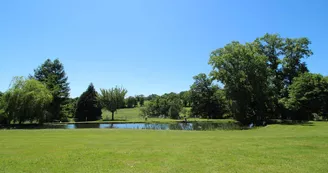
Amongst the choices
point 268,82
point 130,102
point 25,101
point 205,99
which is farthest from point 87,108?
point 130,102

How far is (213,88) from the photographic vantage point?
67.9m

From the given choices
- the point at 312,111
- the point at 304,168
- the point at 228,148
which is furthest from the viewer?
the point at 312,111

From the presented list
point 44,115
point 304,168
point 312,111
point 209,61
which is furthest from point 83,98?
point 304,168

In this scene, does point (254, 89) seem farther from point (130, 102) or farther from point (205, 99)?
point (130, 102)

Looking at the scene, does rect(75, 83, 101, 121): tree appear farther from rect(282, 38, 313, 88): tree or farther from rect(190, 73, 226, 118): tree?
rect(282, 38, 313, 88): tree

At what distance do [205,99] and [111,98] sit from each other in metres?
24.4

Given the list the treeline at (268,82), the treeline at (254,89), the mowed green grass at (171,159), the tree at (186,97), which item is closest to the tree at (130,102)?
the tree at (186,97)

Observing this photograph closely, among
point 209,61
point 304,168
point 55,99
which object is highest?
point 209,61

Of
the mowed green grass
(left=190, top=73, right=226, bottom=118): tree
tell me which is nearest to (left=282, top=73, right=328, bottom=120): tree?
(left=190, top=73, right=226, bottom=118): tree

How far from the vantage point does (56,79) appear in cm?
6178

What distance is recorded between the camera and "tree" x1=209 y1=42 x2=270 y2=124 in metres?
41.8

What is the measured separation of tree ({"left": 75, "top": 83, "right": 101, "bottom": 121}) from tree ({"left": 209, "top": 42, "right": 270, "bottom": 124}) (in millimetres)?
32943

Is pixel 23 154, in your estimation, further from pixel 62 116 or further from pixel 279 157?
pixel 62 116

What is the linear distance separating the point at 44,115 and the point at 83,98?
22.0 m
